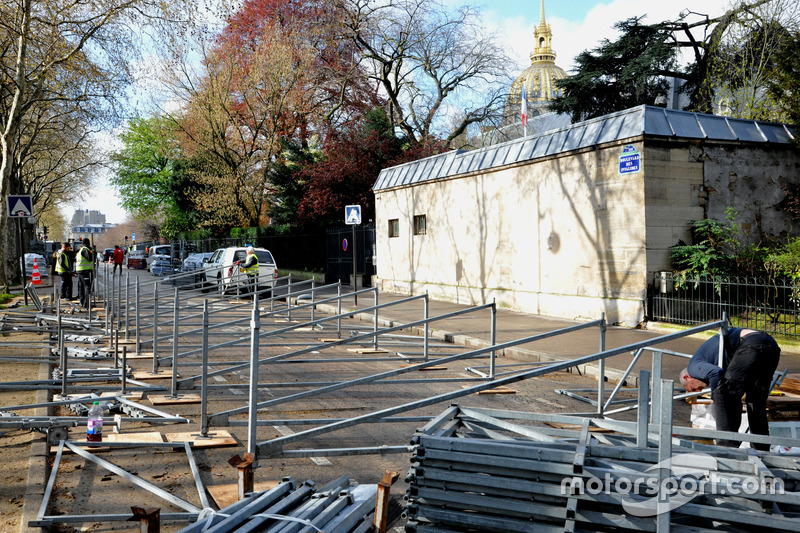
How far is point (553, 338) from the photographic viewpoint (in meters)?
13.6

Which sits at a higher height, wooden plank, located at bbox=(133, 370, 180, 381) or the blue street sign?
the blue street sign

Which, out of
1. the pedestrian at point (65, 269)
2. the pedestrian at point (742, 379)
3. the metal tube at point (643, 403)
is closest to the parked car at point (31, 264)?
→ the pedestrian at point (65, 269)

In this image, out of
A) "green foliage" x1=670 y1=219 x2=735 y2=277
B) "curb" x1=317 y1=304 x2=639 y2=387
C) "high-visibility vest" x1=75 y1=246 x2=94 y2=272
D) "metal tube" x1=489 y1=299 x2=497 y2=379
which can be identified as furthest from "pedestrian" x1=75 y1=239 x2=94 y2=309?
"green foliage" x1=670 y1=219 x2=735 y2=277

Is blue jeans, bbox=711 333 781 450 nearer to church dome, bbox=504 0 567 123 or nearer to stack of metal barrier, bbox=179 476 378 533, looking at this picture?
stack of metal barrier, bbox=179 476 378 533

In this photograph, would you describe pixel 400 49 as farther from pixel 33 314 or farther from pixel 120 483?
pixel 120 483

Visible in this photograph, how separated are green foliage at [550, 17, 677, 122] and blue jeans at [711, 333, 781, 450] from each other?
26683 mm

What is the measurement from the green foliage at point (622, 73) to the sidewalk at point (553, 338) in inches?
642

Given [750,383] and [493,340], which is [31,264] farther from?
[750,383]

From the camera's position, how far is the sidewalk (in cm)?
1055

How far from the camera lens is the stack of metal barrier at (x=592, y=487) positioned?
10.5 feet

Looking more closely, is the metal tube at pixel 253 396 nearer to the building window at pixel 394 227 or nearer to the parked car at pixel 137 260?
the building window at pixel 394 227

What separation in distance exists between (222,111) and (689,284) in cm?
2478

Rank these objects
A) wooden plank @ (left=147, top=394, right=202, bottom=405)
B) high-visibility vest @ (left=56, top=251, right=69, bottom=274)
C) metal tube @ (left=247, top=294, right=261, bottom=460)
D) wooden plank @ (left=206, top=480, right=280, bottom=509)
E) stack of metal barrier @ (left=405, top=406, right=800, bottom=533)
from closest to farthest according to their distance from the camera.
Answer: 1. stack of metal barrier @ (left=405, top=406, right=800, bottom=533)
2. wooden plank @ (left=206, top=480, right=280, bottom=509)
3. metal tube @ (left=247, top=294, right=261, bottom=460)
4. wooden plank @ (left=147, top=394, right=202, bottom=405)
5. high-visibility vest @ (left=56, top=251, right=69, bottom=274)

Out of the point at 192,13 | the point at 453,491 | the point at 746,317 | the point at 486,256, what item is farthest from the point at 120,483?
the point at 192,13
